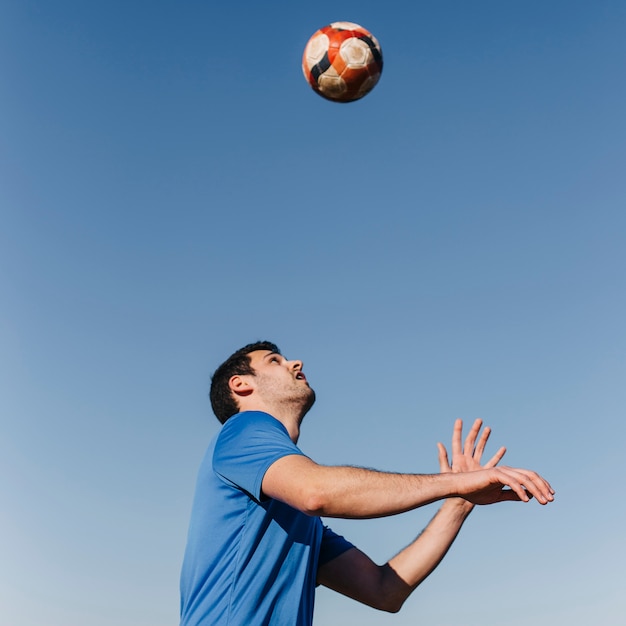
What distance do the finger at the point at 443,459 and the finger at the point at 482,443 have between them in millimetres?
251

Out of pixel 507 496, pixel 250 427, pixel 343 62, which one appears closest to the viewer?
pixel 507 496

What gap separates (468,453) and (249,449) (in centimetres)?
204

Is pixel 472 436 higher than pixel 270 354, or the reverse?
pixel 270 354

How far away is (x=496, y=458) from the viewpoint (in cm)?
621

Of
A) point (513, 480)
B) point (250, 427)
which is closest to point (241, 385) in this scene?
point (250, 427)

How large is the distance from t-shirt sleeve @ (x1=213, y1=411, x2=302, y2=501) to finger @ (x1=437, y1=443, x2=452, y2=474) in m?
1.58

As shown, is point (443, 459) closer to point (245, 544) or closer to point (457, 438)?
point (457, 438)

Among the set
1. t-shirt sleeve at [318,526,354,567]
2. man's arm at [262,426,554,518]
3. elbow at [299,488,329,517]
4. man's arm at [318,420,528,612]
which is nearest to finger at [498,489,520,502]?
man's arm at [262,426,554,518]

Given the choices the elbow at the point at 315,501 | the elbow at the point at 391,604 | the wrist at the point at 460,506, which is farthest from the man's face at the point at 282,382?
the elbow at the point at 315,501

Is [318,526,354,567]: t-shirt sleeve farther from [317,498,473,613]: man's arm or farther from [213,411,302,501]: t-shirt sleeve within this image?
[213,411,302,501]: t-shirt sleeve

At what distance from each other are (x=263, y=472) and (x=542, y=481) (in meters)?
1.77

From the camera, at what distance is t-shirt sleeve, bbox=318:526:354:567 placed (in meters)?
6.30

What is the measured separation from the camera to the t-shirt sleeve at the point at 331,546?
20.7ft

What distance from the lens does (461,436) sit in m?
6.38
